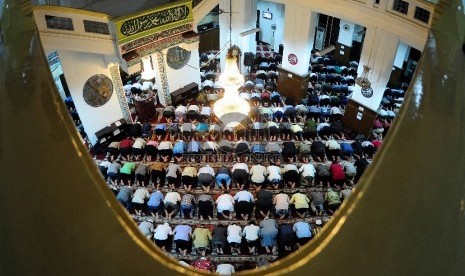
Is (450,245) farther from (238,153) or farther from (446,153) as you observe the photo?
(238,153)

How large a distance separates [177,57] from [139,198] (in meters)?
4.93

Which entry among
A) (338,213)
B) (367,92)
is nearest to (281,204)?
(367,92)

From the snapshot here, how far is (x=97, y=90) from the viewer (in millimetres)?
10039

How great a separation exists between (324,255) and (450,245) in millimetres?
282

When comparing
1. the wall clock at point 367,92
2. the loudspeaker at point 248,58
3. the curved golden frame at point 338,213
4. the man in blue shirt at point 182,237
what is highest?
the curved golden frame at point 338,213

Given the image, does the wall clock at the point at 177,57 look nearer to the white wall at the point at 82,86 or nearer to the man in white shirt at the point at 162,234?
the white wall at the point at 82,86

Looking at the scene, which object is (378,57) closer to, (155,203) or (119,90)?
(155,203)

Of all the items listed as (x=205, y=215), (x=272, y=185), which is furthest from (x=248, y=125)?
(x=205, y=215)

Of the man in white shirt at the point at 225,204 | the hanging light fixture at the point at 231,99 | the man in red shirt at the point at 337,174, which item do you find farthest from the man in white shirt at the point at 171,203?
the man in red shirt at the point at 337,174

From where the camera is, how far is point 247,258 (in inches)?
297

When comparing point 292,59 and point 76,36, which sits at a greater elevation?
point 76,36

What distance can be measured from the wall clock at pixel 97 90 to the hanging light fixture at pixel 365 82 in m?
6.18

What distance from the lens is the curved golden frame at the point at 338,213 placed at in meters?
0.82

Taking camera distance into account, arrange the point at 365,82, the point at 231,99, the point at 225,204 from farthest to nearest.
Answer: the point at 365,82, the point at 225,204, the point at 231,99
